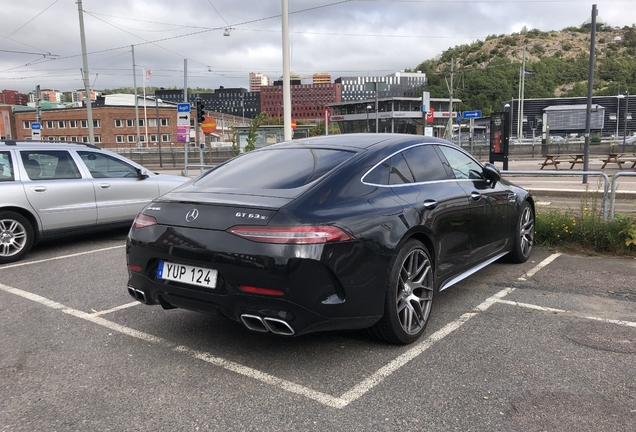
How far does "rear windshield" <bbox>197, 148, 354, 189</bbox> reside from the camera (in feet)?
11.8

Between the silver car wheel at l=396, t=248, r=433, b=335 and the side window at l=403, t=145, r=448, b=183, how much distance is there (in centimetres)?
72

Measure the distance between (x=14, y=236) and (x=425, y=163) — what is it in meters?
5.75

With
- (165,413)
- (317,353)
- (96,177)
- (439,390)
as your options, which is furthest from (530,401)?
(96,177)

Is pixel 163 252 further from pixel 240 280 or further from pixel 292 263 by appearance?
pixel 292 263

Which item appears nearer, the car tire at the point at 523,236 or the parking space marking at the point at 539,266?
the parking space marking at the point at 539,266

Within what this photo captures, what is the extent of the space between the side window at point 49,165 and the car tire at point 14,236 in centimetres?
65

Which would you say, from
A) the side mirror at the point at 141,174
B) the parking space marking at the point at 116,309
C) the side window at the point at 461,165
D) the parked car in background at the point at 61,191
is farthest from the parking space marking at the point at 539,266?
the side mirror at the point at 141,174

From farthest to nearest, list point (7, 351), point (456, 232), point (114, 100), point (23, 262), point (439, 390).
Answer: point (114, 100) → point (23, 262) → point (456, 232) → point (7, 351) → point (439, 390)

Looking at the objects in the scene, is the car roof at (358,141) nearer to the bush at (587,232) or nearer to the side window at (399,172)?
the side window at (399,172)

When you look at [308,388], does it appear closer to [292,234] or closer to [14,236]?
[292,234]

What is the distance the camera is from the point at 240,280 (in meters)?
3.16

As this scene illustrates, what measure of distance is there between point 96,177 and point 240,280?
5.76m

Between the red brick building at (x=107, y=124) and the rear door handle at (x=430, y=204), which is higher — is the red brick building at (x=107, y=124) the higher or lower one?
the higher one

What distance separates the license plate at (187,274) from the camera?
10.8ft
